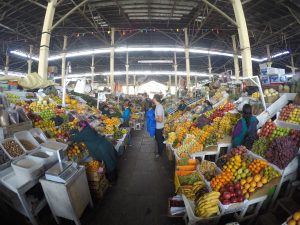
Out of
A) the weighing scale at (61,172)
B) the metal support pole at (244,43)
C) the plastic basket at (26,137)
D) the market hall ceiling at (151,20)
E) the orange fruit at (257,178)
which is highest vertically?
the market hall ceiling at (151,20)

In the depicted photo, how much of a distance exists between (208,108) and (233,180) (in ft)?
14.2

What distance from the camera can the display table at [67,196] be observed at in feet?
8.51

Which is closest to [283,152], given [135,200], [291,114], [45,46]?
[291,114]

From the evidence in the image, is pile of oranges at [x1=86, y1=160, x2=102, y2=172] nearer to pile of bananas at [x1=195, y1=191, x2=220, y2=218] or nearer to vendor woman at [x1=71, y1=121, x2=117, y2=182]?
vendor woman at [x1=71, y1=121, x2=117, y2=182]

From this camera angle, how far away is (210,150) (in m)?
4.25

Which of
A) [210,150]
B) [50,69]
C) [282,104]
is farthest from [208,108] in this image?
[50,69]

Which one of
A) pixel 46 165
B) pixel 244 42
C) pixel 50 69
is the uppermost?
pixel 244 42

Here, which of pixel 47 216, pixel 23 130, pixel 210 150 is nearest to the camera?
pixel 47 216

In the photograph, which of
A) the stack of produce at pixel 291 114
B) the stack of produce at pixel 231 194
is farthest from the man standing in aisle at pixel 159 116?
the stack of produce at pixel 231 194

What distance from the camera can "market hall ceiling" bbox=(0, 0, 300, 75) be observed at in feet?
33.9

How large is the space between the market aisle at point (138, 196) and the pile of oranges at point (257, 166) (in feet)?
4.08

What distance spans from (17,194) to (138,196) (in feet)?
Answer: 6.12

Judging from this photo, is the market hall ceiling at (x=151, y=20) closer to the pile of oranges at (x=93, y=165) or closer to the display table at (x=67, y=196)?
the pile of oranges at (x=93, y=165)

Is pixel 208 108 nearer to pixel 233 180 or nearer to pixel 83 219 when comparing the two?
pixel 233 180
